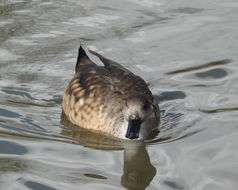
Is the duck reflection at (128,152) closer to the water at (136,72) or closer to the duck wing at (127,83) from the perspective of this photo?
the water at (136,72)

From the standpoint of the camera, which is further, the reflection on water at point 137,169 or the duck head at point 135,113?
the duck head at point 135,113

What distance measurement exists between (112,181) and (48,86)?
322 centimetres

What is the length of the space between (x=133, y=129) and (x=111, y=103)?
0.80 meters

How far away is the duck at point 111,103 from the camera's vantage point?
31.2 feet

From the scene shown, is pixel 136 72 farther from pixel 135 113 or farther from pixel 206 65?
pixel 135 113

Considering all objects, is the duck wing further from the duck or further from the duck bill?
the duck bill

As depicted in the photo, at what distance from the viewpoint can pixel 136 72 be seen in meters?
11.9

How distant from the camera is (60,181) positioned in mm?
8312

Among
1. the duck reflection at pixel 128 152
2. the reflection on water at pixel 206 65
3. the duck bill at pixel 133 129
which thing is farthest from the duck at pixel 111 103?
the reflection on water at pixel 206 65

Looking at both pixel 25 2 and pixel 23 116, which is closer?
pixel 23 116

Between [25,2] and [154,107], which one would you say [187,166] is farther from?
[25,2]

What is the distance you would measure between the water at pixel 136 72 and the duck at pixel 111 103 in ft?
0.58

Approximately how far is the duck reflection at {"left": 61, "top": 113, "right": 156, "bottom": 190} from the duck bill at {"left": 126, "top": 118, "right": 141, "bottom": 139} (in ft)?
0.70

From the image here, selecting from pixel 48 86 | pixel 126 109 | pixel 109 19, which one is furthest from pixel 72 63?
pixel 126 109
